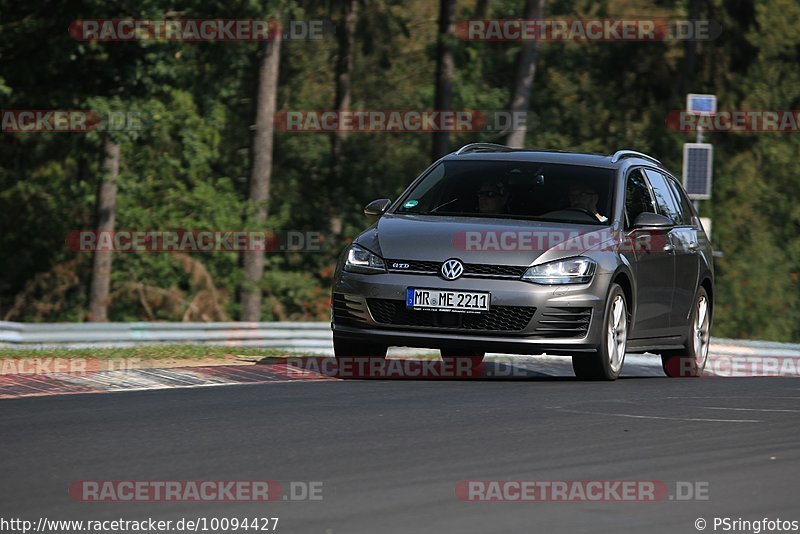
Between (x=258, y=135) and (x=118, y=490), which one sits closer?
(x=118, y=490)

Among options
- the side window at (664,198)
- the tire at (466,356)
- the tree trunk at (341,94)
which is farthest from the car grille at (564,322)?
the tree trunk at (341,94)

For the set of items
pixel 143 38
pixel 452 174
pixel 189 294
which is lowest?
pixel 189 294

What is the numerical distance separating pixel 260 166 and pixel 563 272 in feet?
75.5

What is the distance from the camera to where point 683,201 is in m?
15.1

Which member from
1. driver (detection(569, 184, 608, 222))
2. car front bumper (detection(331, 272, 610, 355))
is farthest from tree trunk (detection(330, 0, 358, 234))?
car front bumper (detection(331, 272, 610, 355))

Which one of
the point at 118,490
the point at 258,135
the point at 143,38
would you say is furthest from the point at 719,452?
the point at 258,135

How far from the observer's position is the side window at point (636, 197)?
13142mm

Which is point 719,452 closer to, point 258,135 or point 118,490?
point 118,490

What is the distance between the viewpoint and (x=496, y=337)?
1170 cm

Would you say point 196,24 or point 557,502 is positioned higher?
point 196,24

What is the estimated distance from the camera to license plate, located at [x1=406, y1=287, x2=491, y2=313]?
38.1 feet

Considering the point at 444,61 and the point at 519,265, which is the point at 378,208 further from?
the point at 444,61

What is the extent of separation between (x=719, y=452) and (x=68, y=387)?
4.80m

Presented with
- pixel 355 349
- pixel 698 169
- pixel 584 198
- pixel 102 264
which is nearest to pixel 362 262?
pixel 355 349
